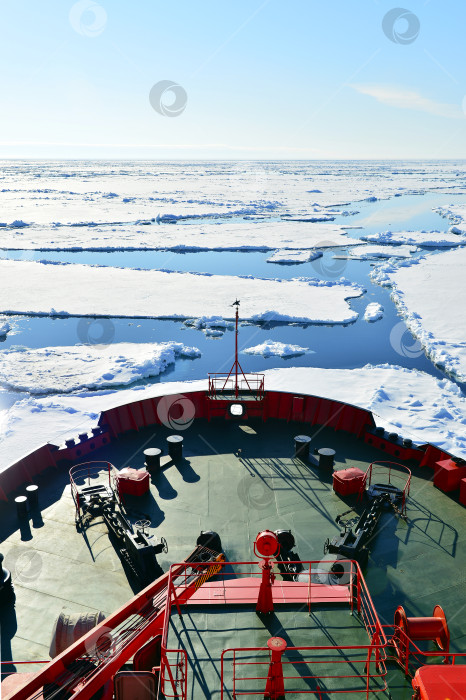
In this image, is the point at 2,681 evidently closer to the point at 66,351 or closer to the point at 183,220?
the point at 66,351

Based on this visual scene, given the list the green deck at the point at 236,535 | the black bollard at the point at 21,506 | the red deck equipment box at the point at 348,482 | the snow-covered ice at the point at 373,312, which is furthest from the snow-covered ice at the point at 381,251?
the black bollard at the point at 21,506

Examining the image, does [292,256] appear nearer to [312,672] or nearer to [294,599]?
[294,599]

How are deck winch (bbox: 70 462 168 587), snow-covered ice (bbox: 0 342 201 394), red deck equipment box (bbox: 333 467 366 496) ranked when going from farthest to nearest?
snow-covered ice (bbox: 0 342 201 394) < red deck equipment box (bbox: 333 467 366 496) < deck winch (bbox: 70 462 168 587)

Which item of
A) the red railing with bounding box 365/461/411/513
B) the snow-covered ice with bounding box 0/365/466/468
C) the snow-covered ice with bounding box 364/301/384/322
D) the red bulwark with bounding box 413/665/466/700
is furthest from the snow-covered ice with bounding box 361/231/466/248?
the red bulwark with bounding box 413/665/466/700

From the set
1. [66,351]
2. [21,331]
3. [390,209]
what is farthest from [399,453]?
[390,209]

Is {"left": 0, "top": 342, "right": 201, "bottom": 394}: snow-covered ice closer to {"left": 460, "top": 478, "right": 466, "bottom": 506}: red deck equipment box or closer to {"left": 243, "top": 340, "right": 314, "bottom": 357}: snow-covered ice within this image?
{"left": 243, "top": 340, "right": 314, "bottom": 357}: snow-covered ice
